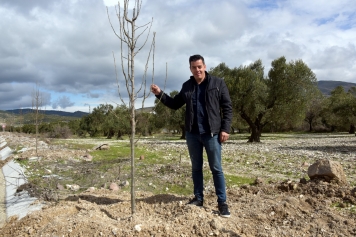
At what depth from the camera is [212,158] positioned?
15.2 ft

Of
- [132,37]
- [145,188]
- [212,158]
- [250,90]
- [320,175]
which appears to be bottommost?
[145,188]

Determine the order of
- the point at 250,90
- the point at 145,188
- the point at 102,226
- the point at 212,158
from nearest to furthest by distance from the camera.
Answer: the point at 102,226
the point at 212,158
the point at 145,188
the point at 250,90

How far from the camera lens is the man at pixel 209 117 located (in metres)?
4.61

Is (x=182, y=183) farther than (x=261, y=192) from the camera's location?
Yes

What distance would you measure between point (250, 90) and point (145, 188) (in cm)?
2189

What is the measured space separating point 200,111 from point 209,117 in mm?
204

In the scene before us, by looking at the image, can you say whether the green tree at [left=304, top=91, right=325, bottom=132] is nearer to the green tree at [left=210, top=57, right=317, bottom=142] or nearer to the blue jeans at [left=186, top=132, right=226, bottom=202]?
the green tree at [left=210, top=57, right=317, bottom=142]

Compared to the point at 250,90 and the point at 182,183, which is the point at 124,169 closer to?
the point at 182,183

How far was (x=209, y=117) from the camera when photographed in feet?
15.0

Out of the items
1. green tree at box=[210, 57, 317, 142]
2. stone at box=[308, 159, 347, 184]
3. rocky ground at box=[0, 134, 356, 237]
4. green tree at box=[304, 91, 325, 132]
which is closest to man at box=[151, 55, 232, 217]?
rocky ground at box=[0, 134, 356, 237]

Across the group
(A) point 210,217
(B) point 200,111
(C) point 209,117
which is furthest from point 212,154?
(A) point 210,217

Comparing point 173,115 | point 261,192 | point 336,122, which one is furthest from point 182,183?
point 336,122

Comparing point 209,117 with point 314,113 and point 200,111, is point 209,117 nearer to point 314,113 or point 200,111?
point 200,111

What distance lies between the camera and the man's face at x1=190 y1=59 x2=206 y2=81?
4.66m
